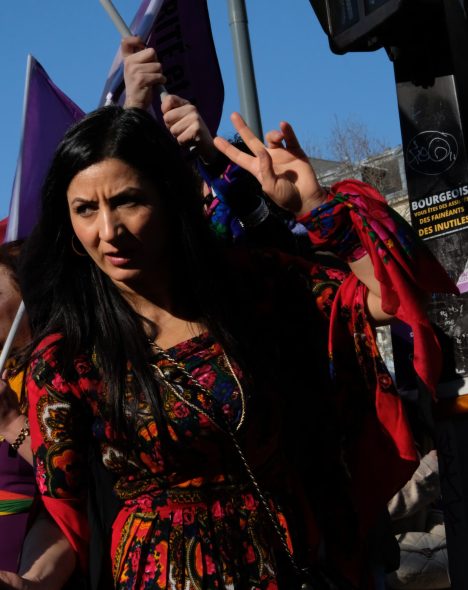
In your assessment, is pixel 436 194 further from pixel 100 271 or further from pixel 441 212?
pixel 100 271

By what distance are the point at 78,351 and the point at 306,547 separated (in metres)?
0.78

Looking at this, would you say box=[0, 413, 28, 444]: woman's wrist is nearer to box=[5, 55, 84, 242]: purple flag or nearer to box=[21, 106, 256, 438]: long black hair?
box=[21, 106, 256, 438]: long black hair

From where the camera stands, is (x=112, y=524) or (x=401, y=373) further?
(x=401, y=373)

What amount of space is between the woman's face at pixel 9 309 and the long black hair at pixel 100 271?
836 mm

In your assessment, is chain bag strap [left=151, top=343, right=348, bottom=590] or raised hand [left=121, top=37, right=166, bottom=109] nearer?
chain bag strap [left=151, top=343, right=348, bottom=590]

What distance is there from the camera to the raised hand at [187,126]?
9.87 ft

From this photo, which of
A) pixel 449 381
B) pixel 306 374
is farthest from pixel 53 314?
pixel 449 381

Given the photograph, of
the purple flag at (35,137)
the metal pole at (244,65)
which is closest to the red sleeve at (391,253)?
the purple flag at (35,137)

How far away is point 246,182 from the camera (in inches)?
121

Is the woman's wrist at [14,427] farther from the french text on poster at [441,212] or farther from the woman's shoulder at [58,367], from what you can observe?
the french text on poster at [441,212]

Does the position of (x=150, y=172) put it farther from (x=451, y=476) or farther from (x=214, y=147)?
(x=451, y=476)

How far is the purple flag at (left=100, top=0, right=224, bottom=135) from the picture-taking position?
167 inches

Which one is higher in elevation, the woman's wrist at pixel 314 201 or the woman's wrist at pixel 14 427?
the woman's wrist at pixel 314 201

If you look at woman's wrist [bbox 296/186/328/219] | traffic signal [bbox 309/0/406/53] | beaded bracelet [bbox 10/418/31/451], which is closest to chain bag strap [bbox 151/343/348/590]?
woman's wrist [bbox 296/186/328/219]
